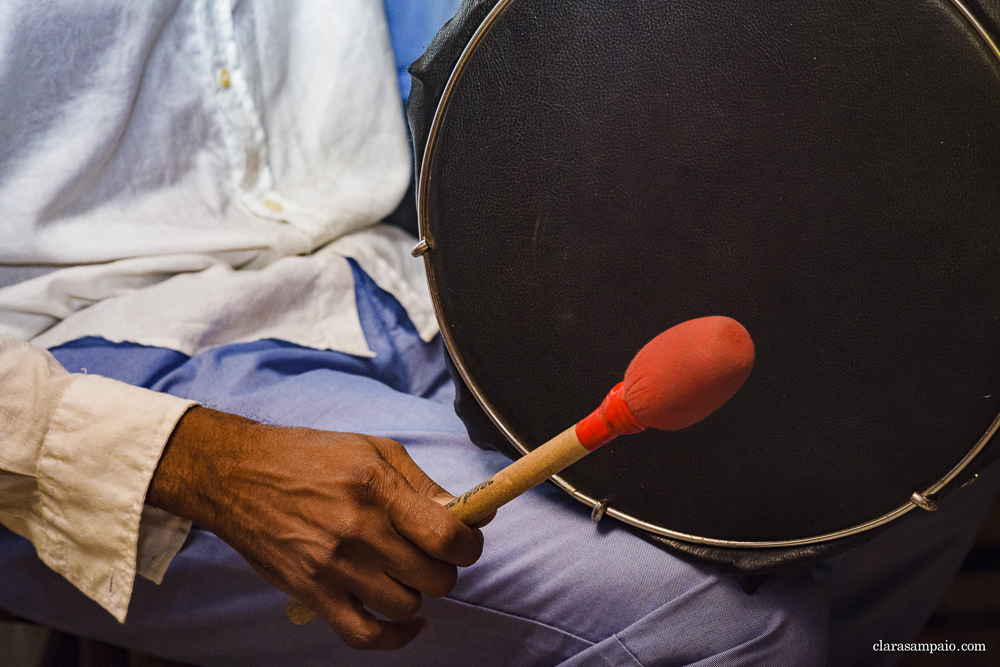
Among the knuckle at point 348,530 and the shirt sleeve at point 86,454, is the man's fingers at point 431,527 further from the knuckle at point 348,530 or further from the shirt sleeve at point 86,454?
the shirt sleeve at point 86,454

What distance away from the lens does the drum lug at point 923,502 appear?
0.49 metres

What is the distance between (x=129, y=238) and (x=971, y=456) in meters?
0.74

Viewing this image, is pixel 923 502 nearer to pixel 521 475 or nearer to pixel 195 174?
pixel 521 475

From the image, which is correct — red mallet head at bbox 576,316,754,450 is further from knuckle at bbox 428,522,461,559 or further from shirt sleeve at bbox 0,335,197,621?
shirt sleeve at bbox 0,335,197,621

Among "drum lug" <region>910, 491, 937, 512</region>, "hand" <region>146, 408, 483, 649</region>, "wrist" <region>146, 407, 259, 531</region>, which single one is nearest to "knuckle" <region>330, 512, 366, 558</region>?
"hand" <region>146, 408, 483, 649</region>

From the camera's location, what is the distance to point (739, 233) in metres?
0.50

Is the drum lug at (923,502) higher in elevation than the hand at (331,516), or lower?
higher

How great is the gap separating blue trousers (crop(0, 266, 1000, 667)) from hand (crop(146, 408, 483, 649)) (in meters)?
0.11

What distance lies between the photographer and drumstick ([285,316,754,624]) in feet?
1.36

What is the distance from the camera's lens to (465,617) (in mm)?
615

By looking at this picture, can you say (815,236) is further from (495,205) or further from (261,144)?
(261,144)

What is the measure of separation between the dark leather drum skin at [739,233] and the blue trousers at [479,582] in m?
0.06

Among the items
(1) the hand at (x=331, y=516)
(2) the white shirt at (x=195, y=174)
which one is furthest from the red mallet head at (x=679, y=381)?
(2) the white shirt at (x=195, y=174)

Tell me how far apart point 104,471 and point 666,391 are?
1.35 feet
